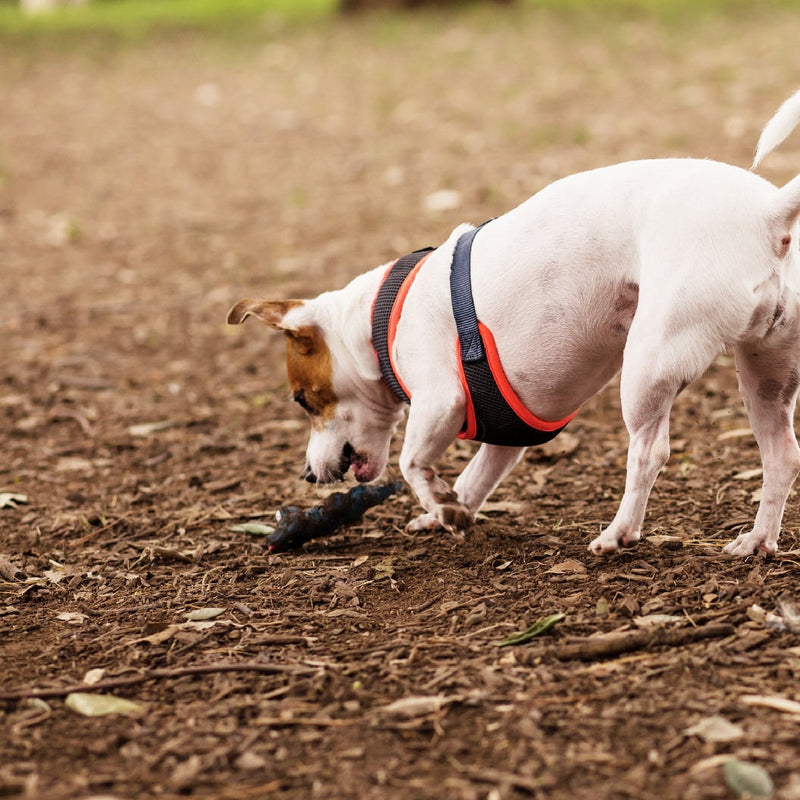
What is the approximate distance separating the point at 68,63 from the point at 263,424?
13329mm

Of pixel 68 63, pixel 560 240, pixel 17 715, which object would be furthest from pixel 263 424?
pixel 68 63

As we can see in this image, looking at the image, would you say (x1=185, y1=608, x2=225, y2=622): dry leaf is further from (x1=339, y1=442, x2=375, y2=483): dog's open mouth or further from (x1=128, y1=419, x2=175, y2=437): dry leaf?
(x1=128, y1=419, x2=175, y2=437): dry leaf

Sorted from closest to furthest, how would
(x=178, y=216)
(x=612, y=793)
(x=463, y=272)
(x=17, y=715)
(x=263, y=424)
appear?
(x=612, y=793) → (x=17, y=715) → (x=463, y=272) → (x=263, y=424) → (x=178, y=216)

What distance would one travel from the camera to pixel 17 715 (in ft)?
9.47

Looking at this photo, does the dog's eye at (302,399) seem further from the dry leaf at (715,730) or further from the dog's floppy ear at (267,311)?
the dry leaf at (715,730)

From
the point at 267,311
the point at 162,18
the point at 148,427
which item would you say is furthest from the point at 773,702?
the point at 162,18

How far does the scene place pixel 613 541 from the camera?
12.2ft

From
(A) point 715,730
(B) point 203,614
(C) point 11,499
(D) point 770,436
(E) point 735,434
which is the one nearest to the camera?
(A) point 715,730

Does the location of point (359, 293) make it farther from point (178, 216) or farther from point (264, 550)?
point (178, 216)

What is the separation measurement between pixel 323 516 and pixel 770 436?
1631 mm

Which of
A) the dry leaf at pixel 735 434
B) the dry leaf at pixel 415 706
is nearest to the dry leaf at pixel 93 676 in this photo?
the dry leaf at pixel 415 706

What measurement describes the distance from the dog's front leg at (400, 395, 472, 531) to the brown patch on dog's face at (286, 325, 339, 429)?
0.49 meters

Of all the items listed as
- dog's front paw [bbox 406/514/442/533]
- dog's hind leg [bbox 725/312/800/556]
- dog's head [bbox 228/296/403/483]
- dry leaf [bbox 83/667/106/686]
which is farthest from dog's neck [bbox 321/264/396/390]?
dry leaf [bbox 83/667/106/686]

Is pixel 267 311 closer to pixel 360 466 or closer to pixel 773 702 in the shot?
pixel 360 466
